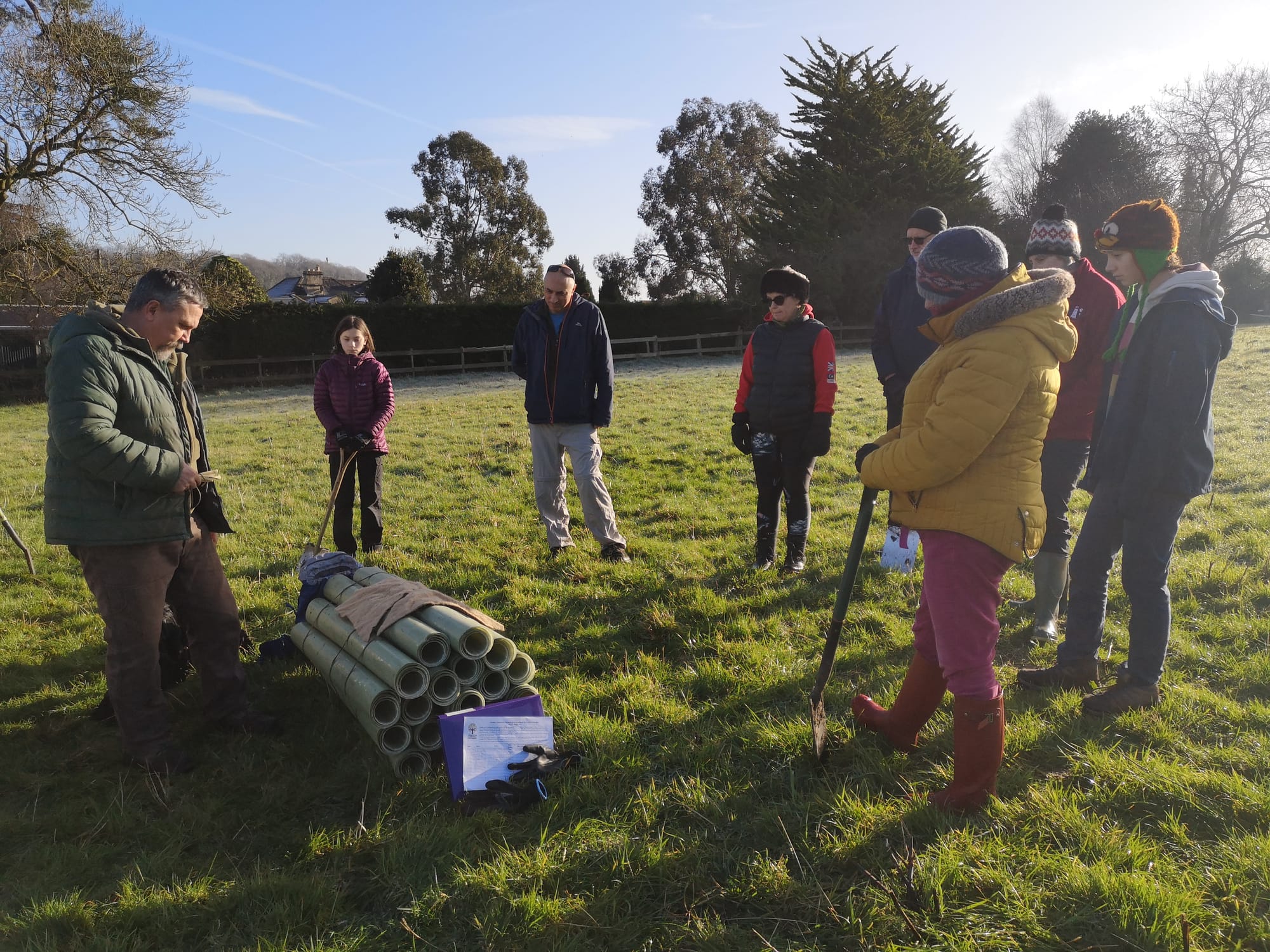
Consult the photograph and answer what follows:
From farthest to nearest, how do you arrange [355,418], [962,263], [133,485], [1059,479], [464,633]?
1. [355,418]
2. [1059,479]
3. [464,633]
4. [133,485]
5. [962,263]

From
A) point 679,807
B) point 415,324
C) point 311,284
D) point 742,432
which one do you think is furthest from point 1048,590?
point 311,284

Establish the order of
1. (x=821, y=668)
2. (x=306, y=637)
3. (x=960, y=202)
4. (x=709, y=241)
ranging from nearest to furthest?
(x=821, y=668)
(x=306, y=637)
(x=960, y=202)
(x=709, y=241)

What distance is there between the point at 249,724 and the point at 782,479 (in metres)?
4.01

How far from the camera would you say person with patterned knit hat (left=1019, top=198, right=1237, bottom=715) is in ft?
12.1

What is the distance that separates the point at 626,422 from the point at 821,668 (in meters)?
10.9

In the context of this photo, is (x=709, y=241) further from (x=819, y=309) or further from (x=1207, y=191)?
(x=1207, y=191)

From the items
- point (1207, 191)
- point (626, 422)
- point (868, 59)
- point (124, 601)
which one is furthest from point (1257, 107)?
point (124, 601)

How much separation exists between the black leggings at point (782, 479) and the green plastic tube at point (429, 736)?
10.5 feet

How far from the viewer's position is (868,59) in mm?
32750

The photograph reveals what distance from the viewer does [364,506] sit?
7.12 meters

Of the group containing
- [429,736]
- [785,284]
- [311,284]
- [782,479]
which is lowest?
[429,736]

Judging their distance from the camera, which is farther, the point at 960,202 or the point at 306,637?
the point at 960,202

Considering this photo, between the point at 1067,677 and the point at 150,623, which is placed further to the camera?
the point at 1067,677

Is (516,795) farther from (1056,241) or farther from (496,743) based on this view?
(1056,241)
